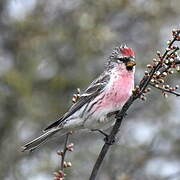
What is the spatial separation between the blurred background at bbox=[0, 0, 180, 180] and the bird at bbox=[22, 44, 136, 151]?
2.90 m

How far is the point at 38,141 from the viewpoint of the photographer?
22.2 feet

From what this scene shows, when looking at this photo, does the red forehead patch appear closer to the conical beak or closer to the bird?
the bird

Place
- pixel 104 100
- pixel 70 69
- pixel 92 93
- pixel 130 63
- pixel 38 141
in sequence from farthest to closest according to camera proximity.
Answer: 1. pixel 70 69
2. pixel 92 93
3. pixel 104 100
4. pixel 130 63
5. pixel 38 141

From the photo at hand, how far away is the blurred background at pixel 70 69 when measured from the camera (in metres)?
10.5

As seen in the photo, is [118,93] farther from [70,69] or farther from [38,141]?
[70,69]

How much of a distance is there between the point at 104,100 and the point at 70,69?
13.9ft

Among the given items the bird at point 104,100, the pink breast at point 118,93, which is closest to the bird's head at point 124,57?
the bird at point 104,100

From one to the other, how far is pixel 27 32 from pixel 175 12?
2.75 metres

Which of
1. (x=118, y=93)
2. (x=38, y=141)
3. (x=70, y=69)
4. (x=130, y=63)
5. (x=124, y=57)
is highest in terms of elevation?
(x=70, y=69)

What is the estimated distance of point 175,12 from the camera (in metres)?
11.3

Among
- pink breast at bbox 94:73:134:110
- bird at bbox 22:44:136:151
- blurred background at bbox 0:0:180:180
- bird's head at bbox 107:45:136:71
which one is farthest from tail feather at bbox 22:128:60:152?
blurred background at bbox 0:0:180:180

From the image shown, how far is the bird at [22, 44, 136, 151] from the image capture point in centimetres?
702

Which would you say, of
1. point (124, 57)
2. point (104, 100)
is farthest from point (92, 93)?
point (124, 57)

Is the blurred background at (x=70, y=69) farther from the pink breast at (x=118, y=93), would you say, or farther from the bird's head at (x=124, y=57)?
the pink breast at (x=118, y=93)
